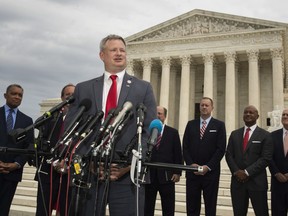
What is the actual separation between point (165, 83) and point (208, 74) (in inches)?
194

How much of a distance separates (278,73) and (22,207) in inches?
1111

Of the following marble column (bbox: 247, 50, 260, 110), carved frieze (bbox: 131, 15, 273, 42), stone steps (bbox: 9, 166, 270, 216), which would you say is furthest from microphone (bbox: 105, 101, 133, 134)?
carved frieze (bbox: 131, 15, 273, 42)

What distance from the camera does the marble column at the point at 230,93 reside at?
3045 centimetres

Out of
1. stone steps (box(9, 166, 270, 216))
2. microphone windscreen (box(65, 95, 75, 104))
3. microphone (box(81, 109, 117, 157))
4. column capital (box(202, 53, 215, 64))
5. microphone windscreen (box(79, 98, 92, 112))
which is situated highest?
column capital (box(202, 53, 215, 64))

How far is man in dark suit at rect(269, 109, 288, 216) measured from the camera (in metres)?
Answer: 5.91

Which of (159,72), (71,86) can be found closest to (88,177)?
(71,86)

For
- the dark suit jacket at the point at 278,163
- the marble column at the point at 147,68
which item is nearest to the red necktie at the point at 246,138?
the dark suit jacket at the point at 278,163

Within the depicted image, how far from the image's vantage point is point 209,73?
3203 cm

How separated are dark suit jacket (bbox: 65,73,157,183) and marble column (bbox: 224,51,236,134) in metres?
28.0

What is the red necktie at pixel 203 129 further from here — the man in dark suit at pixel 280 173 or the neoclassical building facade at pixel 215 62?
the neoclassical building facade at pixel 215 62

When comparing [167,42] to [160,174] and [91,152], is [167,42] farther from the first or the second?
[91,152]

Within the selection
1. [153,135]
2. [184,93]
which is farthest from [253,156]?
[184,93]

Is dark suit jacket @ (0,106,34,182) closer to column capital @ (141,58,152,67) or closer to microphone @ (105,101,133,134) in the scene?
microphone @ (105,101,133,134)

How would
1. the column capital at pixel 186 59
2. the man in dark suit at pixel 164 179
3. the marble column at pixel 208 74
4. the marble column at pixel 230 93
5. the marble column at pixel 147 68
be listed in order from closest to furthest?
the man in dark suit at pixel 164 179 → the marble column at pixel 230 93 → the marble column at pixel 208 74 → the column capital at pixel 186 59 → the marble column at pixel 147 68
